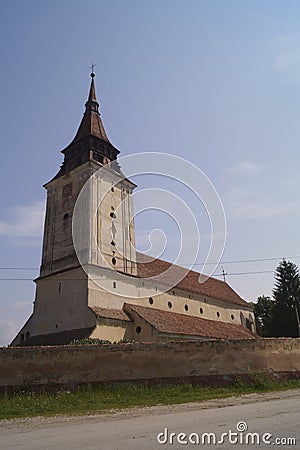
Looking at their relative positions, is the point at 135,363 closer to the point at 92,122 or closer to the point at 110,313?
the point at 110,313

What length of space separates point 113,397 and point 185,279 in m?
23.9

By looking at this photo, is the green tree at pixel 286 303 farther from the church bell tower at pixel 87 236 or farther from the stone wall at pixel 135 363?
the stone wall at pixel 135 363

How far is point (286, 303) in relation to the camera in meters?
43.0

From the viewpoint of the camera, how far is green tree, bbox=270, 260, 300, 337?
4062 cm

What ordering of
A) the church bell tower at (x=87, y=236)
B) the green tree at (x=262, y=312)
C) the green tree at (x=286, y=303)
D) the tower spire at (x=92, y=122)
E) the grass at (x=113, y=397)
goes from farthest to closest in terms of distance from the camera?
1. the green tree at (x=262, y=312)
2. the green tree at (x=286, y=303)
3. the tower spire at (x=92, y=122)
4. the church bell tower at (x=87, y=236)
5. the grass at (x=113, y=397)

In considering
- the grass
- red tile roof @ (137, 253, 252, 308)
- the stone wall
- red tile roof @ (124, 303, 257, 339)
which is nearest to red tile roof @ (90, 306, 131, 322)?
red tile roof @ (124, 303, 257, 339)

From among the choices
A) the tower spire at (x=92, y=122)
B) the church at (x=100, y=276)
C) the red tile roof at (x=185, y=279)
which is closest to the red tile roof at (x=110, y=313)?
the church at (x=100, y=276)

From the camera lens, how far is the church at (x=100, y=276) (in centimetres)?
2491

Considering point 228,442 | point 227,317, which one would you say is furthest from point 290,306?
point 228,442

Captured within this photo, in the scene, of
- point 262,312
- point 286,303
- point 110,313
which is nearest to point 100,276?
point 110,313

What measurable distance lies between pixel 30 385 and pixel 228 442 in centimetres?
916

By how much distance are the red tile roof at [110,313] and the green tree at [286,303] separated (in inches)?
870

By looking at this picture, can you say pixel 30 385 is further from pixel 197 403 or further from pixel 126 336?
pixel 126 336

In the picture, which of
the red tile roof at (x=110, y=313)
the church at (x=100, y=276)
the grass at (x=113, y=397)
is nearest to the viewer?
the grass at (x=113, y=397)
